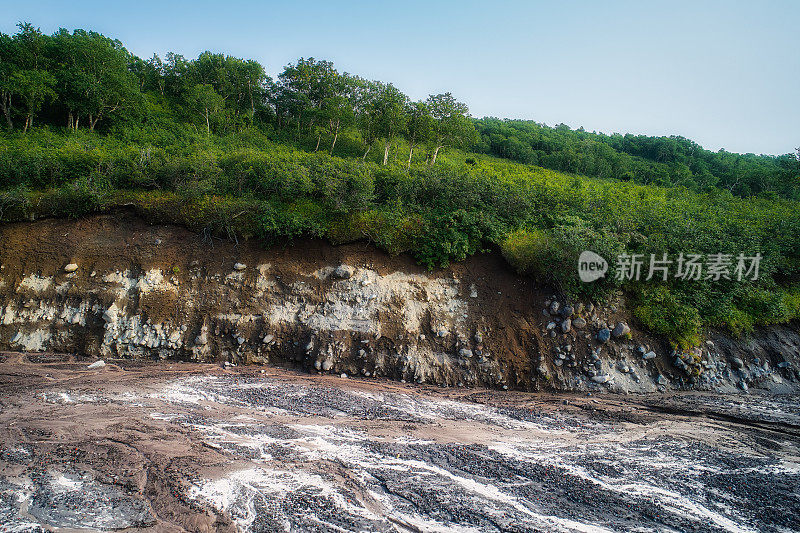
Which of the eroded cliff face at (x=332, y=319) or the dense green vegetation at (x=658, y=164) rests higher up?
the dense green vegetation at (x=658, y=164)

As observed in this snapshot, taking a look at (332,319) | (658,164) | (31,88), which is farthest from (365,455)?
(658,164)

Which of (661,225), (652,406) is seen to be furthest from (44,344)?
(661,225)

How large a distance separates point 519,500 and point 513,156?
3867 cm

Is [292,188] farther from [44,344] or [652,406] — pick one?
[652,406]

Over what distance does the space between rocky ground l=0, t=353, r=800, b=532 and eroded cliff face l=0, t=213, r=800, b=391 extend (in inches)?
32.6

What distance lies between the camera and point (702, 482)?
704 cm

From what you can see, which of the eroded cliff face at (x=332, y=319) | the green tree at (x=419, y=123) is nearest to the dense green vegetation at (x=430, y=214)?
the eroded cliff face at (x=332, y=319)

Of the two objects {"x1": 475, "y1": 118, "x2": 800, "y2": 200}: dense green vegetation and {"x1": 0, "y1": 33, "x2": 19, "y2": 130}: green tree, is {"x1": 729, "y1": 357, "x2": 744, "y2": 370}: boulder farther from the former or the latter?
{"x1": 0, "y1": 33, "x2": 19, "y2": 130}: green tree

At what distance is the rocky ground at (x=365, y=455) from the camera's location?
5.36 meters
